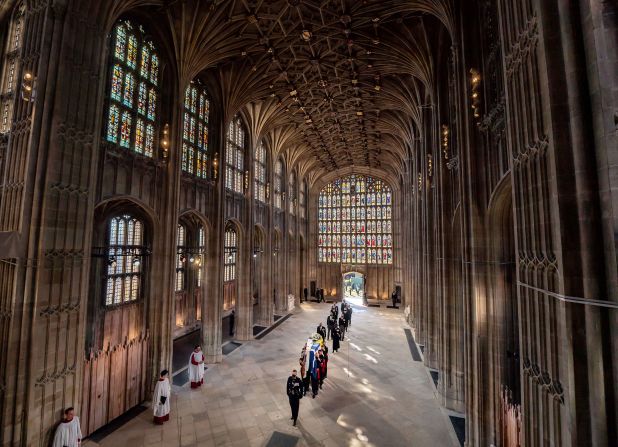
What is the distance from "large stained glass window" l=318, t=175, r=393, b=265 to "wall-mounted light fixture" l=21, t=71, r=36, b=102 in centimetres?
2817

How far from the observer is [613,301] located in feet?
10.1

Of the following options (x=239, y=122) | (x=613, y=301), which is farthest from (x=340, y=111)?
(x=613, y=301)

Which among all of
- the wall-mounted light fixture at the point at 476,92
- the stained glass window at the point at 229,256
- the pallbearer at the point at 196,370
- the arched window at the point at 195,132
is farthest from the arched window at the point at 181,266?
the wall-mounted light fixture at the point at 476,92

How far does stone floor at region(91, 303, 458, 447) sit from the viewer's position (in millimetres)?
7867

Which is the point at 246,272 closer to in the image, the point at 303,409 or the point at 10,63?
the point at 303,409

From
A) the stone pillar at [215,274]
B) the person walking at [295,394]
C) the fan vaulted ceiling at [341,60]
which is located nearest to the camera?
the person walking at [295,394]

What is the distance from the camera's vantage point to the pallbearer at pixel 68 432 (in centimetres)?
666

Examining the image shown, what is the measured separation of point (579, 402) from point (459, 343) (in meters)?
7.80

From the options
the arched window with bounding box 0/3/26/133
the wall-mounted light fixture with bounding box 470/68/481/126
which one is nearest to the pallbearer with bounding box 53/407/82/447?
the arched window with bounding box 0/3/26/133

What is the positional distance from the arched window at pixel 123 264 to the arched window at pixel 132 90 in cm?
464

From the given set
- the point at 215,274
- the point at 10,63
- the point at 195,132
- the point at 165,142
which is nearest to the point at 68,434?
the point at 215,274

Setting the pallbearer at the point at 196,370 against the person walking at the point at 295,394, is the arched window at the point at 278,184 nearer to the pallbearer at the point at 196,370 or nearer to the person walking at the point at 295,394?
the pallbearer at the point at 196,370

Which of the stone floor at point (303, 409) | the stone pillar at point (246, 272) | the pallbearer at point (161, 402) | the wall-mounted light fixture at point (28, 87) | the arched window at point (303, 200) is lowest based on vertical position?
the stone floor at point (303, 409)

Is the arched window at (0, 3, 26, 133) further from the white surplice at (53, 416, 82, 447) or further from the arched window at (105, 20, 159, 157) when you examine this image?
the white surplice at (53, 416, 82, 447)
